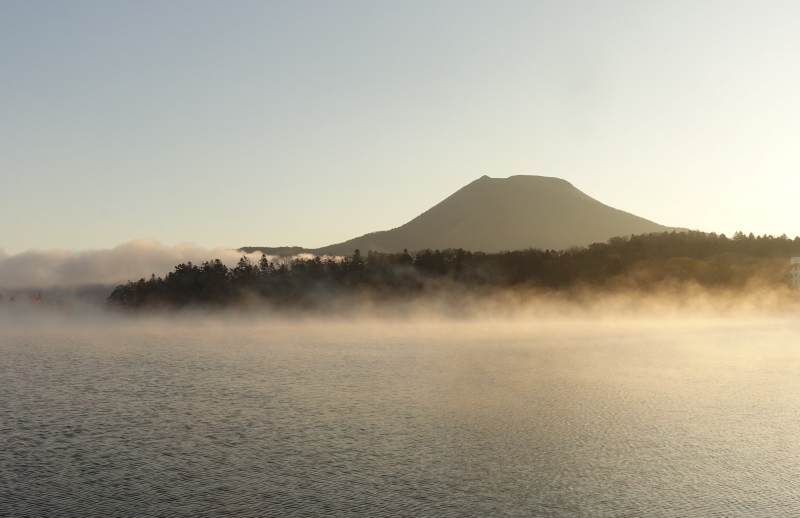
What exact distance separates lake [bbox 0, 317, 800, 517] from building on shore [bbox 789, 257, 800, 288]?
408 ft

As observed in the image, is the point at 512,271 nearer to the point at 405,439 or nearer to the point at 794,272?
the point at 794,272

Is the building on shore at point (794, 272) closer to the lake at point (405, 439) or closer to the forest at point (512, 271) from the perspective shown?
the forest at point (512, 271)

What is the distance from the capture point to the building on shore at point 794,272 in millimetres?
155250

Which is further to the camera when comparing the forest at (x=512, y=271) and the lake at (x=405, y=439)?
the forest at (x=512, y=271)

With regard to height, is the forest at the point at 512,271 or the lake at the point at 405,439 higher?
the forest at the point at 512,271

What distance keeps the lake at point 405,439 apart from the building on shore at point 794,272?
124m

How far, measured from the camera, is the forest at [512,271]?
155 metres

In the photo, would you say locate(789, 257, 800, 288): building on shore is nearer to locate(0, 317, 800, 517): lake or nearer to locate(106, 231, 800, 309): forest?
locate(106, 231, 800, 309): forest

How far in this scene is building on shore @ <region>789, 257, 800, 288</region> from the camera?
155 metres

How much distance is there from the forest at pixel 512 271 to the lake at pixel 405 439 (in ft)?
365

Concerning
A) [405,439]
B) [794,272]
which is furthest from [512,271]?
[405,439]

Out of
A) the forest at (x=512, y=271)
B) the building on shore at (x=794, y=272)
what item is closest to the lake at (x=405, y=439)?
the forest at (x=512, y=271)

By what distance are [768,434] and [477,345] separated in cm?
4155

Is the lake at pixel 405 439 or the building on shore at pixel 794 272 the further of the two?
the building on shore at pixel 794 272
